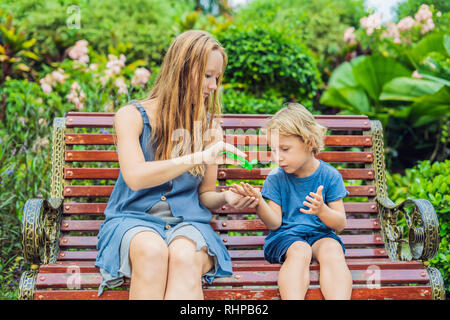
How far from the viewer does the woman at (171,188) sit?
2.11m

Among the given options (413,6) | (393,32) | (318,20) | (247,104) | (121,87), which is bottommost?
(247,104)

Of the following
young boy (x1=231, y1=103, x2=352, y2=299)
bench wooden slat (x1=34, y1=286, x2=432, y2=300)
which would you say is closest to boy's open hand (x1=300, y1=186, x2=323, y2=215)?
young boy (x1=231, y1=103, x2=352, y2=299)

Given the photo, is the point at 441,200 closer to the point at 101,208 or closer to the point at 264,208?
the point at 264,208

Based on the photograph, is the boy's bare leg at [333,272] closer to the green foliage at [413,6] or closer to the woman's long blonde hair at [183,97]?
the woman's long blonde hair at [183,97]

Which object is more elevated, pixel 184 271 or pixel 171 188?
pixel 171 188

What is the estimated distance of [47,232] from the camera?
9.02 feet

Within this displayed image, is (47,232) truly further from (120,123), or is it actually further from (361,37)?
(361,37)

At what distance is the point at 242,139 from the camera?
319 centimetres

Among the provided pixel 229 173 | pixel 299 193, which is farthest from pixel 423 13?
pixel 299 193

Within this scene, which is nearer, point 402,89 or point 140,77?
point 140,77

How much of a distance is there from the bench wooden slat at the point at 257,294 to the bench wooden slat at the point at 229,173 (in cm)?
98

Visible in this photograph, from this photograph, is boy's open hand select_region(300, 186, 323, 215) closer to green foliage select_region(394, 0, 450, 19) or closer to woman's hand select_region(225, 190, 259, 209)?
woman's hand select_region(225, 190, 259, 209)

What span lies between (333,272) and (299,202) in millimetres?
513
